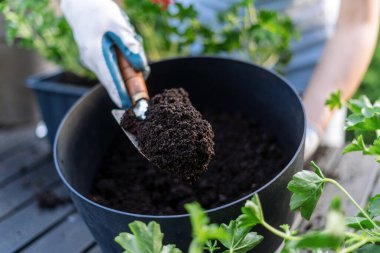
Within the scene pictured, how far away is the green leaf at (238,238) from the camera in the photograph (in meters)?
0.51

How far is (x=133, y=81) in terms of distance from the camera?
2.46 feet

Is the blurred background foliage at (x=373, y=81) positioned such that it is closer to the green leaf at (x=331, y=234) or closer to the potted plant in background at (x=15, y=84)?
the potted plant in background at (x=15, y=84)

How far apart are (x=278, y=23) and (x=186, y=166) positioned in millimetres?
673

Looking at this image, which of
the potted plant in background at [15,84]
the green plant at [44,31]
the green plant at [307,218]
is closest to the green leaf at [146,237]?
the green plant at [307,218]

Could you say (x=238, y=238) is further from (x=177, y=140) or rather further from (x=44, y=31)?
(x=44, y=31)

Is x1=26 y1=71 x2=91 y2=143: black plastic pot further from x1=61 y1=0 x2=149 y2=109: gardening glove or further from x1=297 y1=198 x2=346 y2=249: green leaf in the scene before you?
x1=297 y1=198 x2=346 y2=249: green leaf

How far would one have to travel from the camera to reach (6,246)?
805mm

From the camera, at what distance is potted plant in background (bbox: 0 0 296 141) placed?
3.64ft

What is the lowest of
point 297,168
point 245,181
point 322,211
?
point 322,211

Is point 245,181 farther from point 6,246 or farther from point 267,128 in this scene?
point 6,246

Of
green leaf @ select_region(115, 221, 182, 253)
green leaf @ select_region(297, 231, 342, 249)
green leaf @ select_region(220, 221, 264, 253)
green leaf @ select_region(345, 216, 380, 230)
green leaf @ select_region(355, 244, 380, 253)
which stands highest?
green leaf @ select_region(297, 231, 342, 249)

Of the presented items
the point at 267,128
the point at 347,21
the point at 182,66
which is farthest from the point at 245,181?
the point at 347,21

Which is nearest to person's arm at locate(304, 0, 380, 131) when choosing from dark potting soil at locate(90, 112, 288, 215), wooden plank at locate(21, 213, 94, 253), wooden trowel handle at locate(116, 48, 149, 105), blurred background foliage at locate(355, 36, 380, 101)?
dark potting soil at locate(90, 112, 288, 215)

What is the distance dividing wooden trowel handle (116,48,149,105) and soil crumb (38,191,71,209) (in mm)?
345
